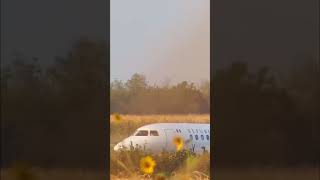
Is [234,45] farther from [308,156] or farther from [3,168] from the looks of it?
[3,168]

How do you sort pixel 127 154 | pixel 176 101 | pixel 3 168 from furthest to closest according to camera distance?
pixel 176 101, pixel 127 154, pixel 3 168

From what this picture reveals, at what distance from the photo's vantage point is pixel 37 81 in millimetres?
2658

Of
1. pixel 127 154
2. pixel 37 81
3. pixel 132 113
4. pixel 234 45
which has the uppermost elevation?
pixel 234 45

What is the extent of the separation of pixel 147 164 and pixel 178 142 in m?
0.52

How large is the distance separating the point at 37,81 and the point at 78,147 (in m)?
0.47

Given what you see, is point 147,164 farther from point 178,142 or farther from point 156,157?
point 178,142

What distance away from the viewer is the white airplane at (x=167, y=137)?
10.8 feet

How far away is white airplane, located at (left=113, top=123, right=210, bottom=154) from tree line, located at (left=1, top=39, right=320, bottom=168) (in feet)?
1.85

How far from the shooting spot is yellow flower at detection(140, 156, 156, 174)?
302cm

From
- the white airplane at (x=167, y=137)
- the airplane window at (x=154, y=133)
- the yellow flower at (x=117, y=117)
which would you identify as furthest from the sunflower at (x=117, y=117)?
the airplane window at (x=154, y=133)

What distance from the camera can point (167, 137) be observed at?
3576 mm

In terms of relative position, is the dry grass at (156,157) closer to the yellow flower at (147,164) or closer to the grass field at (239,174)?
the yellow flower at (147,164)

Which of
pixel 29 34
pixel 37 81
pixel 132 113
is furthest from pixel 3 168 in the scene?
pixel 132 113

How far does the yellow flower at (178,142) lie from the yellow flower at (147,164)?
0.25 metres
